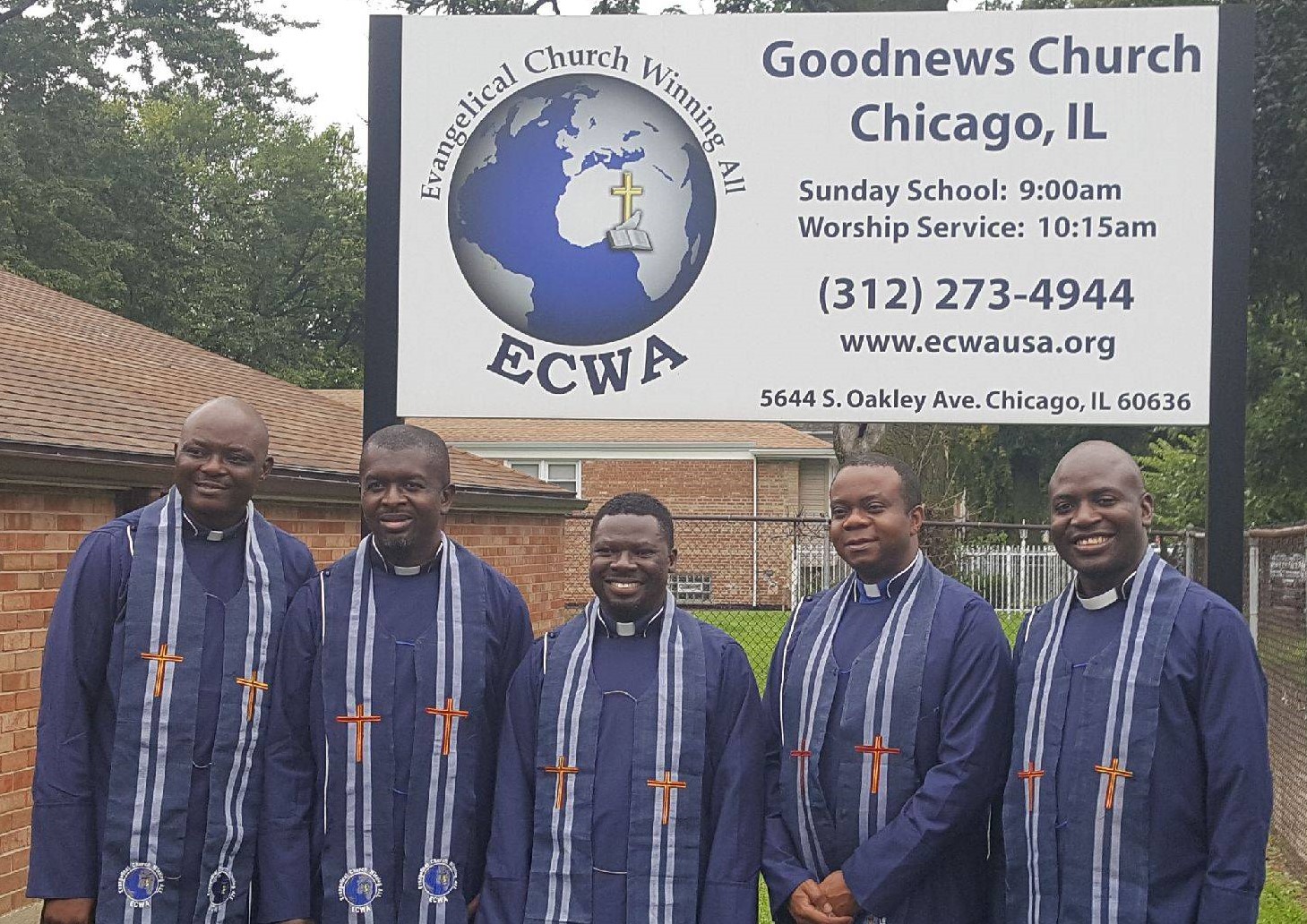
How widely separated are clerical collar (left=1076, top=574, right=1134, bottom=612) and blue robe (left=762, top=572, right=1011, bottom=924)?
0.79ft

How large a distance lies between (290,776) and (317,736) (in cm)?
13

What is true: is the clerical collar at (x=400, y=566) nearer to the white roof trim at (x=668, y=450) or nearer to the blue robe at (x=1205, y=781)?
the blue robe at (x=1205, y=781)

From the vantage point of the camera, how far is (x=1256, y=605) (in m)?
9.50

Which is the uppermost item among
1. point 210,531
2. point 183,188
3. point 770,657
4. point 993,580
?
point 183,188

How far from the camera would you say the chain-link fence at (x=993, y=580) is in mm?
8664

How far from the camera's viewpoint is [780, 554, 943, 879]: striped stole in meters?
3.80

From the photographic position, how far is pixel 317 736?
3.96 metres

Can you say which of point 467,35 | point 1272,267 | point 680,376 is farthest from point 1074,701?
point 1272,267

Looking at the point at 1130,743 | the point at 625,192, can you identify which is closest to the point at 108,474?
the point at 625,192

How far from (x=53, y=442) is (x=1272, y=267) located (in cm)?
881

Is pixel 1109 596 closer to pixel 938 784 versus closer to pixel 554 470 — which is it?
pixel 938 784

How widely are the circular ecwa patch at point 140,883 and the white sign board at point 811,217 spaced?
1862 millimetres

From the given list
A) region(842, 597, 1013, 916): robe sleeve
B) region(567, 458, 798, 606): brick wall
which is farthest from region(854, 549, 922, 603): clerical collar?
region(567, 458, 798, 606): brick wall

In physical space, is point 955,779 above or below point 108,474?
below
